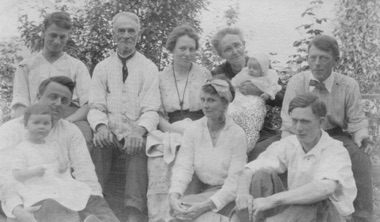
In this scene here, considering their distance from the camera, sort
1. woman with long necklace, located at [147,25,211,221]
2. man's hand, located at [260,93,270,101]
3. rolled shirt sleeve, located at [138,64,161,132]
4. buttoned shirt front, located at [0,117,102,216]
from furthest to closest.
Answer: woman with long necklace, located at [147,25,211,221]
man's hand, located at [260,93,270,101]
rolled shirt sleeve, located at [138,64,161,132]
buttoned shirt front, located at [0,117,102,216]

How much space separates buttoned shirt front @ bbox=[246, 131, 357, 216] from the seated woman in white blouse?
0.80 feet

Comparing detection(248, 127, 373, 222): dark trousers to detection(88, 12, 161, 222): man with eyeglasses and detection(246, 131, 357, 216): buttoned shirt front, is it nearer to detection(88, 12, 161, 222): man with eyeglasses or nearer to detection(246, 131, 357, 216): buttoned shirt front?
detection(246, 131, 357, 216): buttoned shirt front

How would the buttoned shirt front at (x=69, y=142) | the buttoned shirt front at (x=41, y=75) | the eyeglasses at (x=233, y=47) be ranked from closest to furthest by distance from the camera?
the buttoned shirt front at (x=69, y=142), the buttoned shirt front at (x=41, y=75), the eyeglasses at (x=233, y=47)

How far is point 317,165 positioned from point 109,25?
3.73 m

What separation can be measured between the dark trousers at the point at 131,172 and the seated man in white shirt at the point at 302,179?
33.8 inches

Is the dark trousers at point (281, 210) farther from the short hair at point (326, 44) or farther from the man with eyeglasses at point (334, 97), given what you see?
the short hair at point (326, 44)

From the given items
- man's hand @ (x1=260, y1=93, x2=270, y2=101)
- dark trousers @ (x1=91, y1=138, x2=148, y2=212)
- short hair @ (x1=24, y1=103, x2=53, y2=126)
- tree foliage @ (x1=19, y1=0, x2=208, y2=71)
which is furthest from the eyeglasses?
short hair @ (x1=24, y1=103, x2=53, y2=126)

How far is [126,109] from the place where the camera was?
4305 mm

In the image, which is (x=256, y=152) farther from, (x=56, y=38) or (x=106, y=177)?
(x=56, y=38)

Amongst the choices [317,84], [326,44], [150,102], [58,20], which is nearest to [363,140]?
[317,84]

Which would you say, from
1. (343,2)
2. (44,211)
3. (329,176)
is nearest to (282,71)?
(343,2)

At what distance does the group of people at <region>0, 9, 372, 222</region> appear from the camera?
3.28 metres

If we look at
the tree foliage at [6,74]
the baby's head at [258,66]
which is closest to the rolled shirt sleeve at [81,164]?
the baby's head at [258,66]

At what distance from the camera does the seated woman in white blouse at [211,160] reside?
3473mm
